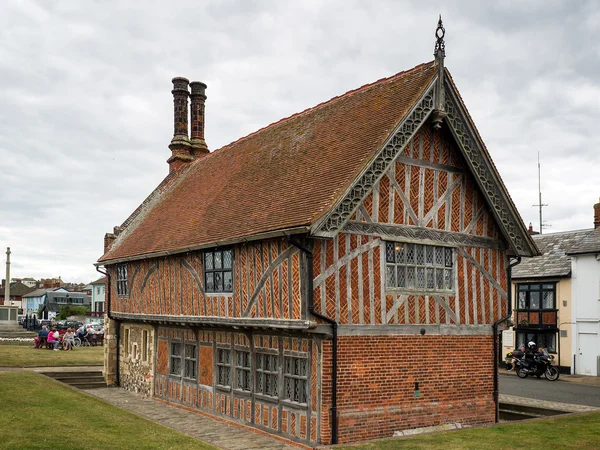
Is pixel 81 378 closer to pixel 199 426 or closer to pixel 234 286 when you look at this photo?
pixel 199 426

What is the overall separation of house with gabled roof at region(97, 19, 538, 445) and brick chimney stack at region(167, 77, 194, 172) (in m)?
8.26

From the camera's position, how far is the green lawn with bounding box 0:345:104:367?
2661 centimetres

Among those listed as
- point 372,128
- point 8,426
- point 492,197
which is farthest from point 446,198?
point 8,426

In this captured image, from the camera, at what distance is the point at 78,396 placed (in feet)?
59.6

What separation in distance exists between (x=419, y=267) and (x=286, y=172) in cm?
386

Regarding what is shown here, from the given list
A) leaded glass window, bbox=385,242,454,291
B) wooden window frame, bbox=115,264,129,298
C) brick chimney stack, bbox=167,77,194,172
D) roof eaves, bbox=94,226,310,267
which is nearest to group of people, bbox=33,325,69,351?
brick chimney stack, bbox=167,77,194,172

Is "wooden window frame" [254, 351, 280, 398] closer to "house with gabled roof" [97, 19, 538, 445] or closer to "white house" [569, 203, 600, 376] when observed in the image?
"house with gabled roof" [97, 19, 538, 445]

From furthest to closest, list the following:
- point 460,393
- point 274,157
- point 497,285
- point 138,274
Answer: point 138,274 < point 274,157 < point 497,285 < point 460,393

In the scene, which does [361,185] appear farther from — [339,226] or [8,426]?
[8,426]

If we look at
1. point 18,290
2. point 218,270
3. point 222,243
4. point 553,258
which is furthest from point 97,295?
point 222,243

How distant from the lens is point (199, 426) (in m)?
15.3

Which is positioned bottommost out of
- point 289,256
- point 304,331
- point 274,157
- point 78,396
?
point 78,396

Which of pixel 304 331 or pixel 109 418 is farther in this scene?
pixel 109 418

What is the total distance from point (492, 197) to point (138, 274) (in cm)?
1093
